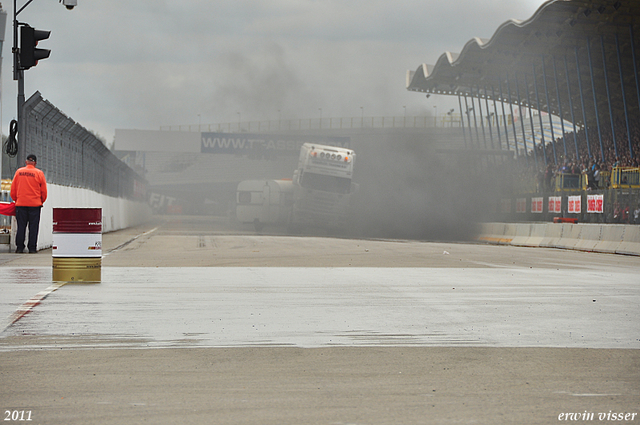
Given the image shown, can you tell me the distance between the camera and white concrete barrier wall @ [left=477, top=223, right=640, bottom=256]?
2156cm

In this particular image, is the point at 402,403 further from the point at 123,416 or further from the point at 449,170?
the point at 449,170

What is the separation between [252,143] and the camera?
79500 millimetres

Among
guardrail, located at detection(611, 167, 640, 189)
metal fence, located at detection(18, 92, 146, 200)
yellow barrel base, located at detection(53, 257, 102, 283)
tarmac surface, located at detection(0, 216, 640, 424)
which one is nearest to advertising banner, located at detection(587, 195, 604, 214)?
guardrail, located at detection(611, 167, 640, 189)

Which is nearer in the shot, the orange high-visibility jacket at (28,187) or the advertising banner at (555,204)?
the orange high-visibility jacket at (28,187)

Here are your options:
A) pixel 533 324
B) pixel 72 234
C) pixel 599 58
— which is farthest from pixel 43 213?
pixel 599 58

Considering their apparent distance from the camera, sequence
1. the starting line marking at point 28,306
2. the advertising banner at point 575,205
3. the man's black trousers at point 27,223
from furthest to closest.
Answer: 1. the advertising banner at point 575,205
2. the man's black trousers at point 27,223
3. the starting line marking at point 28,306

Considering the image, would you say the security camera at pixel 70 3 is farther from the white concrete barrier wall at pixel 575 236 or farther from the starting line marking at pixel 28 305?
the white concrete barrier wall at pixel 575 236

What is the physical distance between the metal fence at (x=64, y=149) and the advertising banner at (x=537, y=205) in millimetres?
17651

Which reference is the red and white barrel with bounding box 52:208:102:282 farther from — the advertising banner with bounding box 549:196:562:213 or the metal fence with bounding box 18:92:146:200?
the advertising banner with bounding box 549:196:562:213

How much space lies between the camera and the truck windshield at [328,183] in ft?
115

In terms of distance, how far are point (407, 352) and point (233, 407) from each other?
2.01 m

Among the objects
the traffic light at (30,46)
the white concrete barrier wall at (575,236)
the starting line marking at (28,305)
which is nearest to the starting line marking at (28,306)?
the starting line marking at (28,305)

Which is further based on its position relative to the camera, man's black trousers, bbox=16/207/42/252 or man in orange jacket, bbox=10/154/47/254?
man's black trousers, bbox=16/207/42/252

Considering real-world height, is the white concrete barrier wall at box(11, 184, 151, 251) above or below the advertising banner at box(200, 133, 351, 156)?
below
